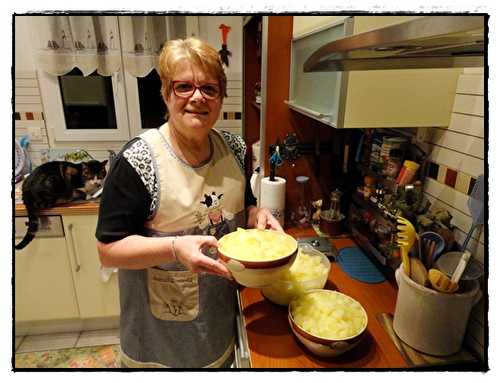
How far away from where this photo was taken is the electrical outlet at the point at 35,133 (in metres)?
2.27

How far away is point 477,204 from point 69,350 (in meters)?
2.27

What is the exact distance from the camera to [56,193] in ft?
6.10

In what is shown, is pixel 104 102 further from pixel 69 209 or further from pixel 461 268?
pixel 461 268

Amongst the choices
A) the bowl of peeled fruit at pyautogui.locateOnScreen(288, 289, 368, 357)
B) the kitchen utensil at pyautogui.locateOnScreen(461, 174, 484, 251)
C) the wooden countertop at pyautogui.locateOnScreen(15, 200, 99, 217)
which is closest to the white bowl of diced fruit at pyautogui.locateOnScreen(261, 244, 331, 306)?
the bowl of peeled fruit at pyautogui.locateOnScreen(288, 289, 368, 357)

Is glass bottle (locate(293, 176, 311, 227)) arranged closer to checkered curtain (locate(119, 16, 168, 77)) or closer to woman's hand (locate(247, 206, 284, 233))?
woman's hand (locate(247, 206, 284, 233))

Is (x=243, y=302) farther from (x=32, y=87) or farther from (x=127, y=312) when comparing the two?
(x=32, y=87)

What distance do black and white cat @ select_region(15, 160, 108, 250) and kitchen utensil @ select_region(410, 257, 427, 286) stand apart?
180cm

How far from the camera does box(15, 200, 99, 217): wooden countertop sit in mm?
1830

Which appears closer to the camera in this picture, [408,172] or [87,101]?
[408,172]

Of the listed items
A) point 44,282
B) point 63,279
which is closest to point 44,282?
point 44,282

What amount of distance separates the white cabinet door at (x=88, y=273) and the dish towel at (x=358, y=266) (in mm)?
1396

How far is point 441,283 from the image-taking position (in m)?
0.76

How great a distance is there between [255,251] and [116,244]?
37cm

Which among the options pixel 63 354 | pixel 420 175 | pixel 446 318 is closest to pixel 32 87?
pixel 63 354
